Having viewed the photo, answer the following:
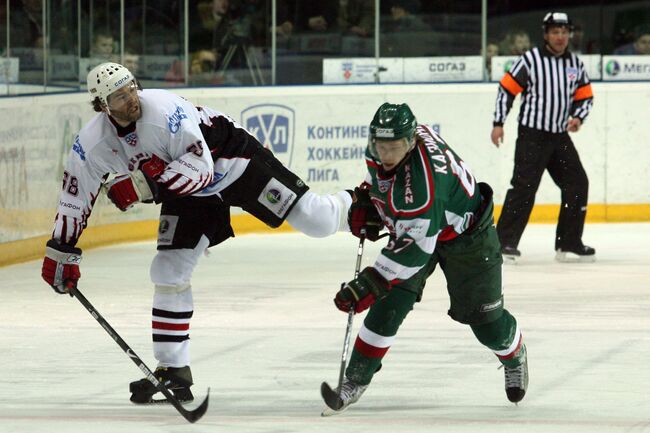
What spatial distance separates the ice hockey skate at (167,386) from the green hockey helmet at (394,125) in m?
1.13

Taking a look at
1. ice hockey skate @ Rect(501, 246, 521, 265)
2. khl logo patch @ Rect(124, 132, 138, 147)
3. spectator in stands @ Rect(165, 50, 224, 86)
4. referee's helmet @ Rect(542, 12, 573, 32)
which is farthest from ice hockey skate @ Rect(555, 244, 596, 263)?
khl logo patch @ Rect(124, 132, 138, 147)

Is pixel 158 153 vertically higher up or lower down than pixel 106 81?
lower down

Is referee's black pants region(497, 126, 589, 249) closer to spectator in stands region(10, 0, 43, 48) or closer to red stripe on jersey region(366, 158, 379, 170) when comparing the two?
spectator in stands region(10, 0, 43, 48)

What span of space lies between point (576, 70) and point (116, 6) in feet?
10.7

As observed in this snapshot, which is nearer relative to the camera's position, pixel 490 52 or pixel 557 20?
pixel 557 20

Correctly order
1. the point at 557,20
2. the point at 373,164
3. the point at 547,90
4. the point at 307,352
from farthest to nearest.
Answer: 1. the point at 547,90
2. the point at 557,20
3. the point at 307,352
4. the point at 373,164

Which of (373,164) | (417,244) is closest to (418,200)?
(417,244)

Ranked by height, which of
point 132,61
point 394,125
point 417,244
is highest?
point 132,61

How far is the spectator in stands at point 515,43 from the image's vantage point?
11.0 m

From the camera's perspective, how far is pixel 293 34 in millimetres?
10789

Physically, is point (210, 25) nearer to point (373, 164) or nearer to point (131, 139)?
point (131, 139)

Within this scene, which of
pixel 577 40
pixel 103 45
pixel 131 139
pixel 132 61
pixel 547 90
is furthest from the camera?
pixel 577 40

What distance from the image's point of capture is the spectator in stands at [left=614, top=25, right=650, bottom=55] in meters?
11.0

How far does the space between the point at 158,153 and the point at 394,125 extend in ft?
2.78
